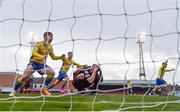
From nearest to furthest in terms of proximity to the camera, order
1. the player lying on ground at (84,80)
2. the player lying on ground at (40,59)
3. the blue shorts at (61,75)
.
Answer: the player lying on ground at (40,59)
the player lying on ground at (84,80)
the blue shorts at (61,75)

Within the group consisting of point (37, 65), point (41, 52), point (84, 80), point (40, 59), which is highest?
point (41, 52)

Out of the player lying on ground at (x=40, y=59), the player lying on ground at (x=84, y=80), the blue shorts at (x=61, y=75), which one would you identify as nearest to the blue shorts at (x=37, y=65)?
the player lying on ground at (x=40, y=59)

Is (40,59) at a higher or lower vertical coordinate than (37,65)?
higher

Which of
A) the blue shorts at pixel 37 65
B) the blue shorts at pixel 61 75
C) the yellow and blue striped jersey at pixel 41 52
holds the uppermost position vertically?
the yellow and blue striped jersey at pixel 41 52

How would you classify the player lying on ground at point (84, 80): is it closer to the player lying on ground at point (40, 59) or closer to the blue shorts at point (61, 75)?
the player lying on ground at point (40, 59)

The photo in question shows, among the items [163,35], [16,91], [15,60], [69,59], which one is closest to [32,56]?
[16,91]

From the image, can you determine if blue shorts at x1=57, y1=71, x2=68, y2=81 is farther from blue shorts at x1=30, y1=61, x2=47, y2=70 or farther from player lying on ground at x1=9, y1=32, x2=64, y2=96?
blue shorts at x1=30, y1=61, x2=47, y2=70

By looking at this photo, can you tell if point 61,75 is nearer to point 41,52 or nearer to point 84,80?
point 84,80

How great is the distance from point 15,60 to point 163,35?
203 centimetres

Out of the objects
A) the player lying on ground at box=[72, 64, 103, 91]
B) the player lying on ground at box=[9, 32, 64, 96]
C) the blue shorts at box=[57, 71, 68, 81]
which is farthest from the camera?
the blue shorts at box=[57, 71, 68, 81]

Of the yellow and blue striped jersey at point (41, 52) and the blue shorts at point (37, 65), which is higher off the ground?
the yellow and blue striped jersey at point (41, 52)

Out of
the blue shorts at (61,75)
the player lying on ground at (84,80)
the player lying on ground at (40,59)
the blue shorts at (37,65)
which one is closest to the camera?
the player lying on ground at (40,59)

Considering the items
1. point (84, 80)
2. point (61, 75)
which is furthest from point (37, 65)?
point (61, 75)

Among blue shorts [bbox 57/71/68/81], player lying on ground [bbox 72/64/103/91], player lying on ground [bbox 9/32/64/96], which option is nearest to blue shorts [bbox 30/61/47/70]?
player lying on ground [bbox 9/32/64/96]
